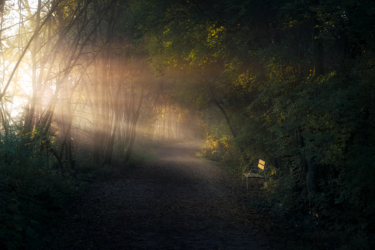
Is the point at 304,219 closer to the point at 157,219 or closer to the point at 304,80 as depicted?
the point at 157,219

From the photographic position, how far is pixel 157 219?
7.38 meters

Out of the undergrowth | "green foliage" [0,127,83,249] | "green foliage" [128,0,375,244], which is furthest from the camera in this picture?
"green foliage" [128,0,375,244]

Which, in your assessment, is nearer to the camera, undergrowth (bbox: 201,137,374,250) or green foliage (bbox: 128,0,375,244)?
undergrowth (bbox: 201,137,374,250)

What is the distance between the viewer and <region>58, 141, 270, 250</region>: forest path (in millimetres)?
5641

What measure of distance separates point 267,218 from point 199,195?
354 cm

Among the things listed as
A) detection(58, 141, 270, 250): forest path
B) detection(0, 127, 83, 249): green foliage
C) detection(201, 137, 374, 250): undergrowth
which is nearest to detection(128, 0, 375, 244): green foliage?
detection(201, 137, 374, 250): undergrowth

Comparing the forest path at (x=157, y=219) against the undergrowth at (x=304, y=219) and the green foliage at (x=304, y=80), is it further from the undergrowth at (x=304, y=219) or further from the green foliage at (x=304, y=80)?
the green foliage at (x=304, y=80)

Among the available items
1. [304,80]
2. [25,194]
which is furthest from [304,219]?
[25,194]

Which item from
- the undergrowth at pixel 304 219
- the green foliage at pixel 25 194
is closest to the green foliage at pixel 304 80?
the undergrowth at pixel 304 219

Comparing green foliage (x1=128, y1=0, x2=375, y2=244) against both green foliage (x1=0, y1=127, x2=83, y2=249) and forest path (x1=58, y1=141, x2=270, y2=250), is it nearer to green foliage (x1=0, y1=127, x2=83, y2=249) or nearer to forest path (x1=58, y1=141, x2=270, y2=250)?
forest path (x1=58, y1=141, x2=270, y2=250)

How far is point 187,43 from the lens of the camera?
12.2 metres

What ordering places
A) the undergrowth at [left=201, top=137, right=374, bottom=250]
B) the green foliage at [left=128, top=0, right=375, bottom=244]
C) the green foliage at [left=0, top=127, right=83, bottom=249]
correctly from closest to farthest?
the green foliage at [left=0, top=127, right=83, bottom=249], the undergrowth at [left=201, top=137, right=374, bottom=250], the green foliage at [left=128, top=0, right=375, bottom=244]

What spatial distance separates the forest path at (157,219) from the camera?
5.64 meters

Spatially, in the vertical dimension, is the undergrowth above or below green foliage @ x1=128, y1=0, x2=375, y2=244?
below
